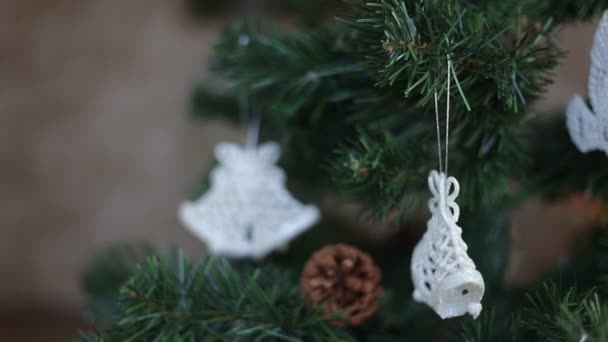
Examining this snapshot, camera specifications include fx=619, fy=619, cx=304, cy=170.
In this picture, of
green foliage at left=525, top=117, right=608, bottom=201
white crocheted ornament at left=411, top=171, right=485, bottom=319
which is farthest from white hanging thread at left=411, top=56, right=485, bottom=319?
green foliage at left=525, top=117, right=608, bottom=201

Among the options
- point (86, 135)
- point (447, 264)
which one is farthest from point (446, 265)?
point (86, 135)

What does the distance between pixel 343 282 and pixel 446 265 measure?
0.09m

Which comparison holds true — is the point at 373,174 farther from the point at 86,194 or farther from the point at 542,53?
the point at 86,194

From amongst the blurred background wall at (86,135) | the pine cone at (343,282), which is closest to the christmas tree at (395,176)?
the pine cone at (343,282)

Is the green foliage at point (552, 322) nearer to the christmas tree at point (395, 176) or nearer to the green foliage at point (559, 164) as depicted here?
the christmas tree at point (395, 176)

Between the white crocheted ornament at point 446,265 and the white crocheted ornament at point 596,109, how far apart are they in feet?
0.26

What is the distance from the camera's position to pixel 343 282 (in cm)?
34

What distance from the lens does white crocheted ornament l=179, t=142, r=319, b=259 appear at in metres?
0.43

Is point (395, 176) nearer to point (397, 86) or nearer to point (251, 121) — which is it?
point (397, 86)

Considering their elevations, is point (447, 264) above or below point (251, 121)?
below

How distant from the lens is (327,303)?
1.10 feet

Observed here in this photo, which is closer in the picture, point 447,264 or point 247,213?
point 447,264

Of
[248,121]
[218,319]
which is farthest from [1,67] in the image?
[218,319]

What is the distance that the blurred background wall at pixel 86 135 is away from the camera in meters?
1.04
